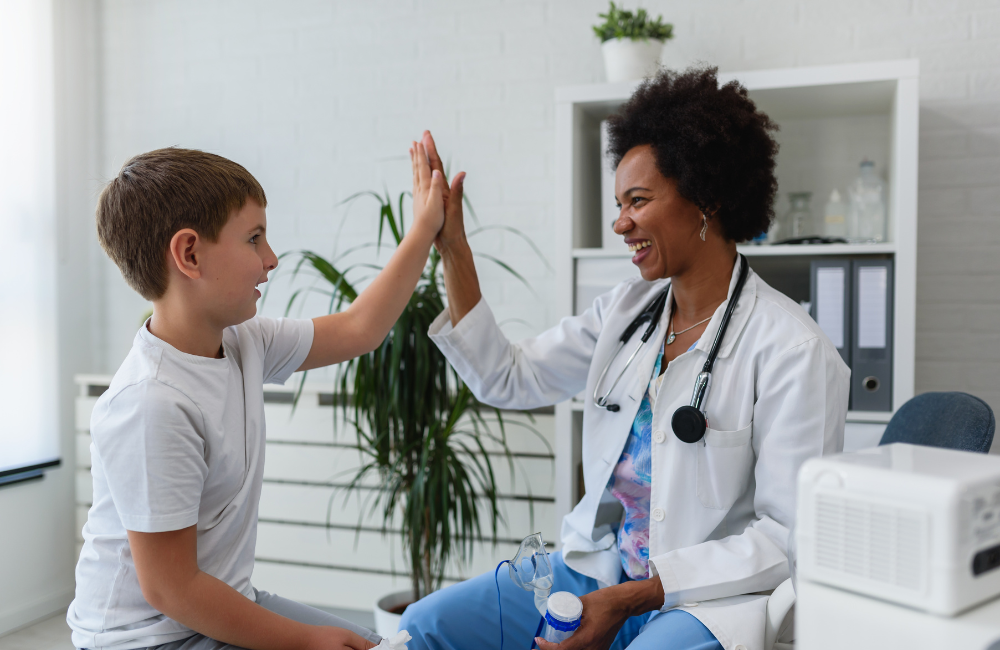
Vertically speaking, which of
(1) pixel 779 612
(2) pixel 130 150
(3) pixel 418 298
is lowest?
(1) pixel 779 612

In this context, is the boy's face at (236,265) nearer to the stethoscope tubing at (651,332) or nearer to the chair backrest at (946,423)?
the stethoscope tubing at (651,332)

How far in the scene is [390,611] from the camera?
87.6 inches

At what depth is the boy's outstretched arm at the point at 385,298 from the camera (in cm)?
141

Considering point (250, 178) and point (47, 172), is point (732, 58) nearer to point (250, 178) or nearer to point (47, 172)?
point (250, 178)

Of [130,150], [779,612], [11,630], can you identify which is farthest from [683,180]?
[11,630]

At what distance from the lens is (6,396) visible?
265 cm

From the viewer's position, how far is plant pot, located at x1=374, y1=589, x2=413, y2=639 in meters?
2.11

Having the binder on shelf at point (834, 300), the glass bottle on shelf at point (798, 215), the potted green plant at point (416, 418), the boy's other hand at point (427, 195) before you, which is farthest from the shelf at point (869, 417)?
the boy's other hand at point (427, 195)

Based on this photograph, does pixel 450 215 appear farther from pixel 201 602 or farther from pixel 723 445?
pixel 201 602

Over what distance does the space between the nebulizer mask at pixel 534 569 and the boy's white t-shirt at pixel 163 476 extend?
45 centimetres

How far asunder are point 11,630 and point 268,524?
1.00 m

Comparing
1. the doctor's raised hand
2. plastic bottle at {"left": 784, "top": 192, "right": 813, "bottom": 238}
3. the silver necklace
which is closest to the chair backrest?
the silver necklace

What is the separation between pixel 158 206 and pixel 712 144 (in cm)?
99

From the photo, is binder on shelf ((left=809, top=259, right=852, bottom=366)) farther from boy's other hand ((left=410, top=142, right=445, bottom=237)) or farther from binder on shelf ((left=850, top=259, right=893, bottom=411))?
boy's other hand ((left=410, top=142, right=445, bottom=237))
